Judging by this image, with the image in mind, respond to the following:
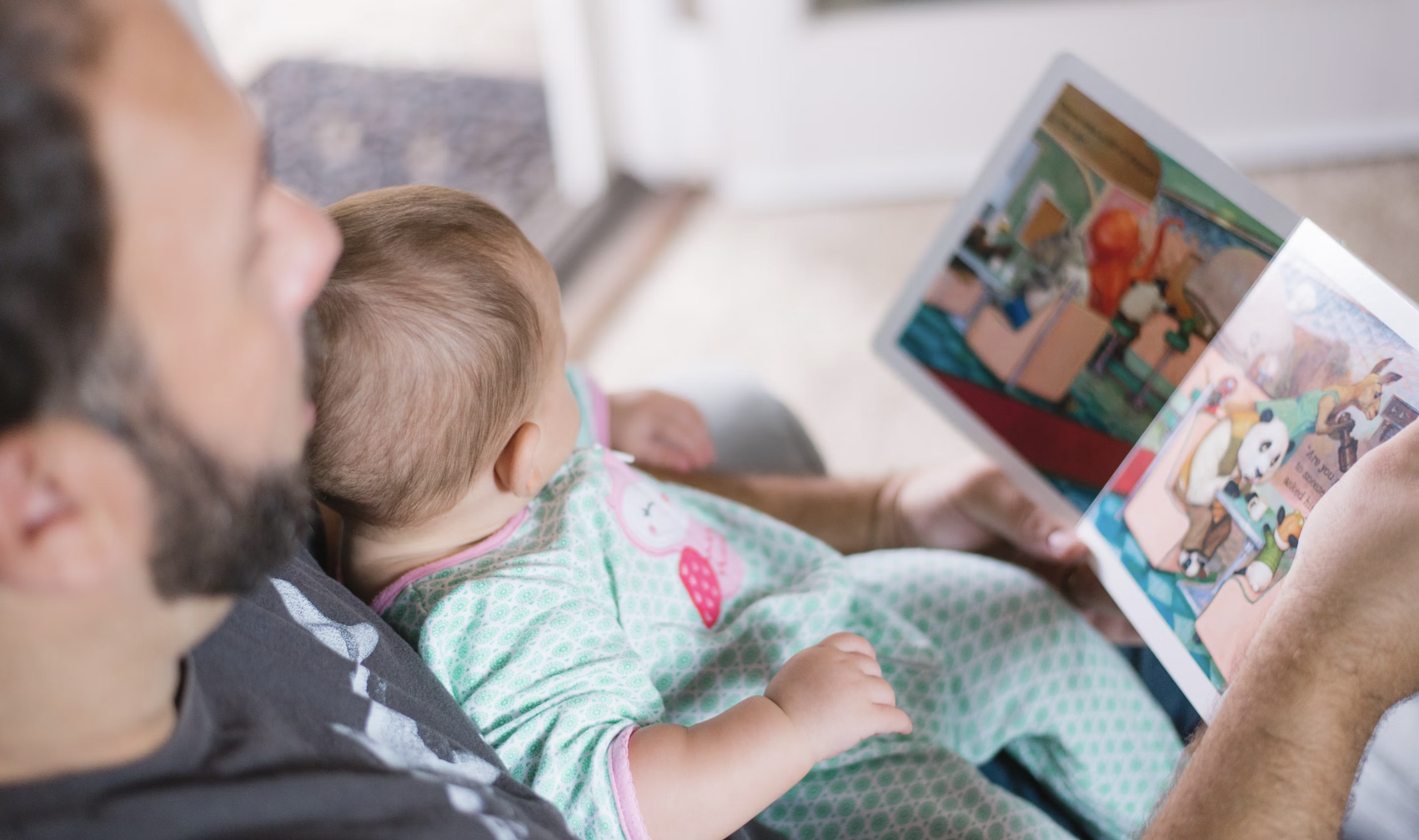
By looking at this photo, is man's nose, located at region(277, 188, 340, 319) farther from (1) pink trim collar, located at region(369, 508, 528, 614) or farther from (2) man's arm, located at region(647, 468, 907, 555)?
(2) man's arm, located at region(647, 468, 907, 555)

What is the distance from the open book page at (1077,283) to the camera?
861 millimetres

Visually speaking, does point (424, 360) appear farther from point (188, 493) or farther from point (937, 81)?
point (937, 81)

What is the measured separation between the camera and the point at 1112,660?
0.99 metres

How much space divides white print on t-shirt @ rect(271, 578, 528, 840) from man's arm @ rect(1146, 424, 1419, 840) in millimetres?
461

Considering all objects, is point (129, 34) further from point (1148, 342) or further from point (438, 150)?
point (438, 150)

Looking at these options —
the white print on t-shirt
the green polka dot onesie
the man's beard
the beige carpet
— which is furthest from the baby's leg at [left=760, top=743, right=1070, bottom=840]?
the beige carpet

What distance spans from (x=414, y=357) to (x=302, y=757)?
28 centimetres

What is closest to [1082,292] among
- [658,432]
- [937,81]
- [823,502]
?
[823,502]

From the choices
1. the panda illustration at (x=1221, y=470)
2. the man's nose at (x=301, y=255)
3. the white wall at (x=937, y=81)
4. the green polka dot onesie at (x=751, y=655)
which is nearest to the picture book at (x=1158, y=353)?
the panda illustration at (x=1221, y=470)

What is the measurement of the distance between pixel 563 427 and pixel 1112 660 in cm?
59

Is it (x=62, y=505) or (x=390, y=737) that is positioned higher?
(x=62, y=505)

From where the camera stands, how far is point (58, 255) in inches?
16.2

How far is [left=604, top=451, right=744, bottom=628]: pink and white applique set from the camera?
89 centimetres

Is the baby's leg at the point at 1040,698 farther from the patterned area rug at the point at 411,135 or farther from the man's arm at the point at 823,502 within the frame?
the patterned area rug at the point at 411,135
